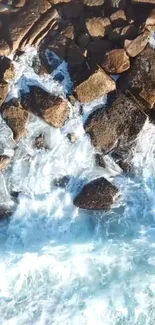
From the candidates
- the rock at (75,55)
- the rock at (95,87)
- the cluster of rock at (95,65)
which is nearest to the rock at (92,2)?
the cluster of rock at (95,65)

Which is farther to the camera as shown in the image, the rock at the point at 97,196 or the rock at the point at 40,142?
the rock at the point at 40,142

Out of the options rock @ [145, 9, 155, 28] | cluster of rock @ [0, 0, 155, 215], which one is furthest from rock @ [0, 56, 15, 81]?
rock @ [145, 9, 155, 28]

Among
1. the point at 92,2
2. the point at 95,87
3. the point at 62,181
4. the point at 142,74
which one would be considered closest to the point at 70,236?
the point at 62,181

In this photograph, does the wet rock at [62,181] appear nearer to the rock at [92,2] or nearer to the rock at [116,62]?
the rock at [116,62]

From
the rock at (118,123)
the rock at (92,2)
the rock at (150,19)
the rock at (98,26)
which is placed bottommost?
the rock at (118,123)

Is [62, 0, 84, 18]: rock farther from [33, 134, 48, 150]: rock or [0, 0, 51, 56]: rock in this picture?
[33, 134, 48, 150]: rock

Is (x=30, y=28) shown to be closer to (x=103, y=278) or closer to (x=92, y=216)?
(x=92, y=216)

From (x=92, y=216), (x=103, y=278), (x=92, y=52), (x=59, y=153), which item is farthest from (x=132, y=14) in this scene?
(x=103, y=278)
